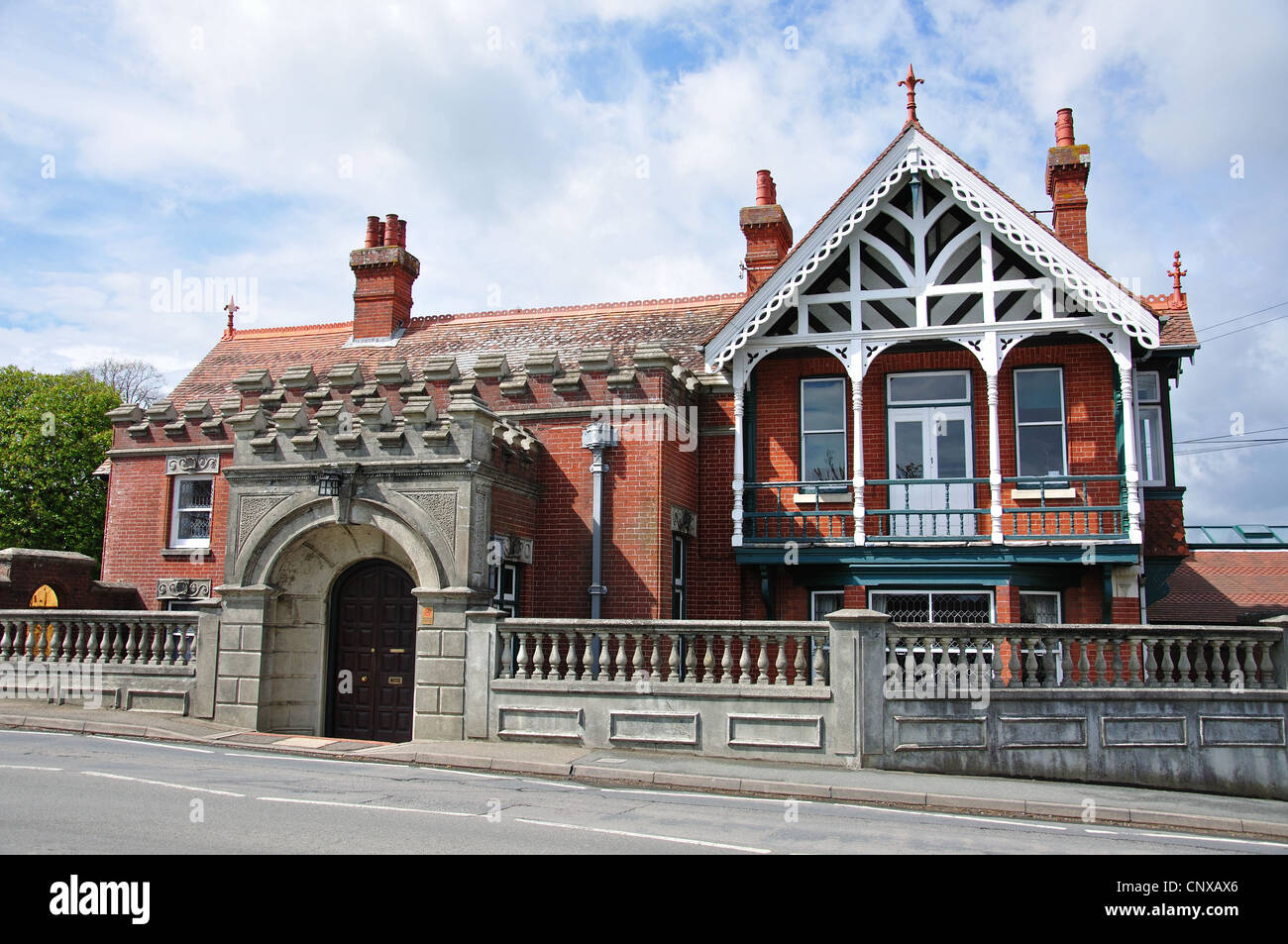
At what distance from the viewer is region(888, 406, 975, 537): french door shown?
16891 millimetres

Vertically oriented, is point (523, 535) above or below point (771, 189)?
below

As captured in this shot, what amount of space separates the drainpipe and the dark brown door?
9.28 feet

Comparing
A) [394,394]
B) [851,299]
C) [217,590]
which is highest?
[851,299]

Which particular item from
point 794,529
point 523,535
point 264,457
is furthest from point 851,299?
point 264,457

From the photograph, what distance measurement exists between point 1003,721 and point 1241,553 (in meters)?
14.9

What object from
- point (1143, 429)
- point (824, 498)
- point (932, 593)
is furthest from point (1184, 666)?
point (1143, 429)

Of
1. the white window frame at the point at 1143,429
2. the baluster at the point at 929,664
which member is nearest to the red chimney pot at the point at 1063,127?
the white window frame at the point at 1143,429

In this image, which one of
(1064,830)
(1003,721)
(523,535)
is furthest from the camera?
(523,535)

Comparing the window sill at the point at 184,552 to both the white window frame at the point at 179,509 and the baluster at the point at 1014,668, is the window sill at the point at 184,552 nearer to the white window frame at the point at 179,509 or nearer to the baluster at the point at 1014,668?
the white window frame at the point at 179,509

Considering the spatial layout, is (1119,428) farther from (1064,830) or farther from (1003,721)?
(1064,830)

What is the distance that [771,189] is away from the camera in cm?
2070

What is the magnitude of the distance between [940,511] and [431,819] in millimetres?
9952

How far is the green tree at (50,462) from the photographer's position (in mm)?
32938
